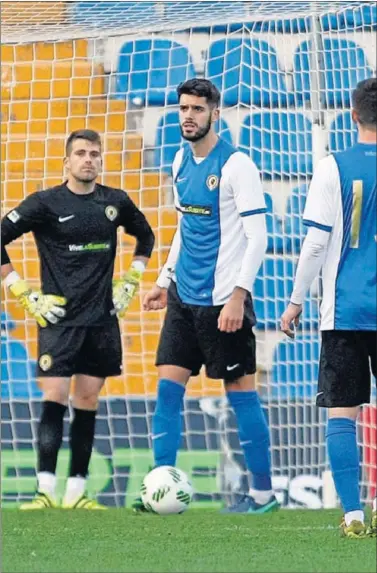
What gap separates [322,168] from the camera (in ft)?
17.4

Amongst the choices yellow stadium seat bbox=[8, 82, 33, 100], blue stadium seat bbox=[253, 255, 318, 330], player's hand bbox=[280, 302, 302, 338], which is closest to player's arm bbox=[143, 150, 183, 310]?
player's hand bbox=[280, 302, 302, 338]

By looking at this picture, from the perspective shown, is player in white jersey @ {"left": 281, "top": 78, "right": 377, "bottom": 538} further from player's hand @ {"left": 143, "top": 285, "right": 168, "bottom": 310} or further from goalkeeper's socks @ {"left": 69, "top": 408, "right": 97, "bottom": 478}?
goalkeeper's socks @ {"left": 69, "top": 408, "right": 97, "bottom": 478}

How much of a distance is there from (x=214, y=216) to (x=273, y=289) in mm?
2773

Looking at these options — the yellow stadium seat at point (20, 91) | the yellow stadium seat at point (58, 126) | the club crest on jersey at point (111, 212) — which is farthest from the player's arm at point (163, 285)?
the yellow stadium seat at point (20, 91)

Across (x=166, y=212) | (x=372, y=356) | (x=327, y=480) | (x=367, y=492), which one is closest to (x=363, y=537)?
(x=372, y=356)

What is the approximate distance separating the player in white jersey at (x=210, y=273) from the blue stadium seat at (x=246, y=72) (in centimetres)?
234

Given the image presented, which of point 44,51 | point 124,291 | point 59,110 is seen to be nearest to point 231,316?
point 124,291

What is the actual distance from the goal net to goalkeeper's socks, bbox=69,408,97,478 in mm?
1587

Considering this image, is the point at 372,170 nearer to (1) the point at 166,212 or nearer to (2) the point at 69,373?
(2) the point at 69,373

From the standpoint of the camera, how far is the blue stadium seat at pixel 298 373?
29.8 feet

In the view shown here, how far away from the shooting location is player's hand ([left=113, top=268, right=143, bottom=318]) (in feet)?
23.3

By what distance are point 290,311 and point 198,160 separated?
1351 millimetres

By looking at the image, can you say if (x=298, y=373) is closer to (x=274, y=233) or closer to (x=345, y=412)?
(x=274, y=233)

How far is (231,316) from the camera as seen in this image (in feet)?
20.8
